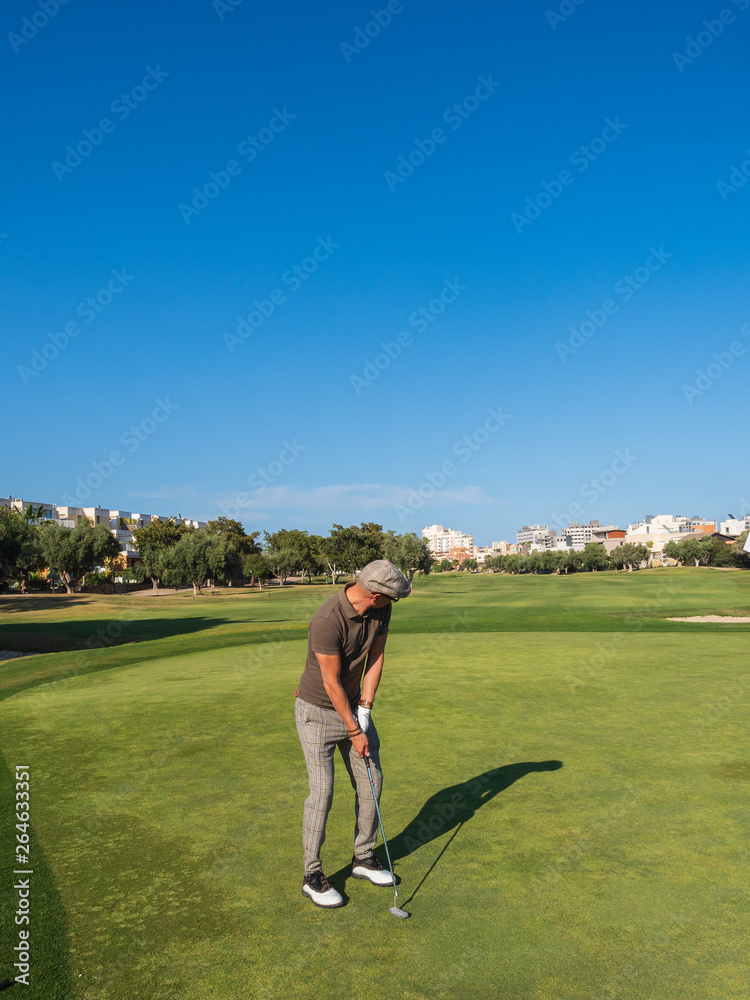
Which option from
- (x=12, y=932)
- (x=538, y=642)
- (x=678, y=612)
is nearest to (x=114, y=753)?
(x=12, y=932)

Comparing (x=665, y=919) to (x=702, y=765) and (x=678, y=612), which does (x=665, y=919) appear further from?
(x=678, y=612)

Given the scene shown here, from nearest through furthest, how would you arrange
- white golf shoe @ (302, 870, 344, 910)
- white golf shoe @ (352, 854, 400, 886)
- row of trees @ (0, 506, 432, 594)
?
white golf shoe @ (302, 870, 344, 910), white golf shoe @ (352, 854, 400, 886), row of trees @ (0, 506, 432, 594)

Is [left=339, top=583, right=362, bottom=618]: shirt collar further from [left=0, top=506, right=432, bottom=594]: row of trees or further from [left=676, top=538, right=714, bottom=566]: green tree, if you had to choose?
[left=676, top=538, right=714, bottom=566]: green tree

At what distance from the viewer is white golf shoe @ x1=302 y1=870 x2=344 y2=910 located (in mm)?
5074

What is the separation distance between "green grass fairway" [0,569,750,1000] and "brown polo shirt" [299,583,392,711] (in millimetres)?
1485

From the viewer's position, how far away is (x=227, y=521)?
418ft

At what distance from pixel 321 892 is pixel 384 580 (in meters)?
2.28

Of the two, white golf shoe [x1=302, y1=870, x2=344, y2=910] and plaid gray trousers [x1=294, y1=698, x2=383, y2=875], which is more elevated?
plaid gray trousers [x1=294, y1=698, x2=383, y2=875]

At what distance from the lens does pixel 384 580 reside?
520cm

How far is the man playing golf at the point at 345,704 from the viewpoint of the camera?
5.25m

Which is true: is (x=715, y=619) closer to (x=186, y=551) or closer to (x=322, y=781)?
(x=322, y=781)

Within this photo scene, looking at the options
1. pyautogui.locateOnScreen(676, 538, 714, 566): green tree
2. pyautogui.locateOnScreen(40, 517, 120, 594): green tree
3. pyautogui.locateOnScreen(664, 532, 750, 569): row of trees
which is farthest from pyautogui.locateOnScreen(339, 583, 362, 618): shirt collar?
pyautogui.locateOnScreen(676, 538, 714, 566): green tree

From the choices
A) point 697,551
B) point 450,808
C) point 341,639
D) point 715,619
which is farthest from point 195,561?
point 697,551

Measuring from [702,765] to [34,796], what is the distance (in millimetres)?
7445
